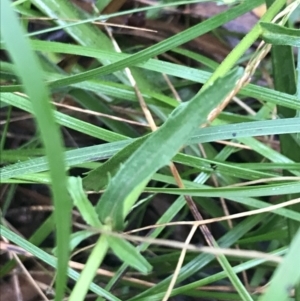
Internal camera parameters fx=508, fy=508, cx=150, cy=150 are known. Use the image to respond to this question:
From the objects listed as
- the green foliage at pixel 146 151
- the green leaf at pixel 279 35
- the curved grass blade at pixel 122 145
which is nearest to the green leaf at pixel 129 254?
the green foliage at pixel 146 151

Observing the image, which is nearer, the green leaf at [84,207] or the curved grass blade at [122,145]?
the green leaf at [84,207]

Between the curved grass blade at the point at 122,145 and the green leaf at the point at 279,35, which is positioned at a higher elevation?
the green leaf at the point at 279,35

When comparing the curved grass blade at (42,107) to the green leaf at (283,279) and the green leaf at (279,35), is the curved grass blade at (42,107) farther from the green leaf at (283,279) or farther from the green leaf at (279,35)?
the green leaf at (279,35)

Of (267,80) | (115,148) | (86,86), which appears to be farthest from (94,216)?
(267,80)

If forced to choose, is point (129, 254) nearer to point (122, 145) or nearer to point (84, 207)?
point (84, 207)

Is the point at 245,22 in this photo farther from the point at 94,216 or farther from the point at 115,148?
the point at 94,216

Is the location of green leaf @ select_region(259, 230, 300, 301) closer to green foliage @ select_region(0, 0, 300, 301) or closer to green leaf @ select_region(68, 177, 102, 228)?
green foliage @ select_region(0, 0, 300, 301)

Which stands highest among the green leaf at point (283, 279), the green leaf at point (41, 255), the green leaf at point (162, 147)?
the green leaf at point (162, 147)
